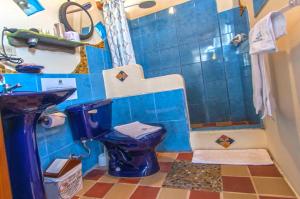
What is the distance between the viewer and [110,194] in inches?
51.9

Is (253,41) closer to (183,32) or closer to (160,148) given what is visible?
(160,148)

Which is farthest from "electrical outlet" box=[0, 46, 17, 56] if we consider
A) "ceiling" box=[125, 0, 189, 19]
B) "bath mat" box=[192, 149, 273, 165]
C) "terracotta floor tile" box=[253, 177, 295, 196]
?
"terracotta floor tile" box=[253, 177, 295, 196]

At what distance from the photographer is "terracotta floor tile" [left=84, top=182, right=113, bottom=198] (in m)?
1.33

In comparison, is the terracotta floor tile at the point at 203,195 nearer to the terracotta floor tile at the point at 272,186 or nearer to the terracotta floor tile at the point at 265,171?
the terracotta floor tile at the point at 272,186

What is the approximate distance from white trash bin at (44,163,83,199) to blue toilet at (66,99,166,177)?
11.2 inches

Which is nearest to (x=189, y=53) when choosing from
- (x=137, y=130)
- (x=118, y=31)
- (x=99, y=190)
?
(x=118, y=31)

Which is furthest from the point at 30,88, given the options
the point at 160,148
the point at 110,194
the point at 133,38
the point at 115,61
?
the point at 133,38

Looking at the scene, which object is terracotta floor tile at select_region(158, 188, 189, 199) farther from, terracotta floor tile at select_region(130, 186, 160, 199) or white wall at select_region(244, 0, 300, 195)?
white wall at select_region(244, 0, 300, 195)

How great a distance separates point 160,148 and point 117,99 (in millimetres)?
718

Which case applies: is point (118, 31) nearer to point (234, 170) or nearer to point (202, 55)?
point (202, 55)

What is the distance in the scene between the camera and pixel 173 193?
1236 millimetres

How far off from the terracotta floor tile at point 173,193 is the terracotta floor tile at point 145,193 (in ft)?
0.13

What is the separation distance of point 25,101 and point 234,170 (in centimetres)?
144

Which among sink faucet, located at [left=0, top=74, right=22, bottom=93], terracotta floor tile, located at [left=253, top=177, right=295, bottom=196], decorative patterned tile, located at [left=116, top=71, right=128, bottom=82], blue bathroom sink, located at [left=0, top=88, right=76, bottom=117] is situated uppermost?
decorative patterned tile, located at [left=116, top=71, right=128, bottom=82]
